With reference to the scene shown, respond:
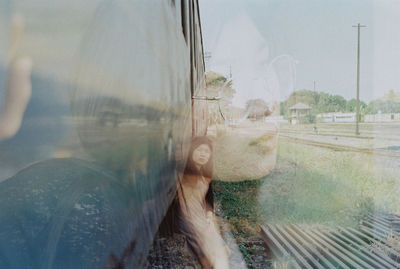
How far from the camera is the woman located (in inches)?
79.2

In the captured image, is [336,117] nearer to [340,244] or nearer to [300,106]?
[300,106]

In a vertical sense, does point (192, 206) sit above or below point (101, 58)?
below

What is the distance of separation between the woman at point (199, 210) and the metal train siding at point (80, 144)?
3.64 feet

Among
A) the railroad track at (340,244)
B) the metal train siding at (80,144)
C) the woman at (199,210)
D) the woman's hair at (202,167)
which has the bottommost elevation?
the railroad track at (340,244)

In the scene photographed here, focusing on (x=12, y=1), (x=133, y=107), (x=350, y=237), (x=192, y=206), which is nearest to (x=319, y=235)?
(x=350, y=237)

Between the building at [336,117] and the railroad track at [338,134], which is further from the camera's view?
the building at [336,117]

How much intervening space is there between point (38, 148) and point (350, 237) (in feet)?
12.2

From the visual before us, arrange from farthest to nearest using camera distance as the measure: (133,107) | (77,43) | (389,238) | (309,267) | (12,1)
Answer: (389,238), (309,267), (133,107), (77,43), (12,1)

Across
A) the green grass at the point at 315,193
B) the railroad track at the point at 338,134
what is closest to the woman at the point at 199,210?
the green grass at the point at 315,193

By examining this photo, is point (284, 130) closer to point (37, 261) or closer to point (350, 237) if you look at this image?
point (350, 237)

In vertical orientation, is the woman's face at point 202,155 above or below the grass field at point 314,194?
above

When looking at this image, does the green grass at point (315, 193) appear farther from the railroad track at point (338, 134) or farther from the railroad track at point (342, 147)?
the railroad track at point (338, 134)

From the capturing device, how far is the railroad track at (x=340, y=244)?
2.78 meters

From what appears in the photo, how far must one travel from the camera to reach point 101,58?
593 millimetres
